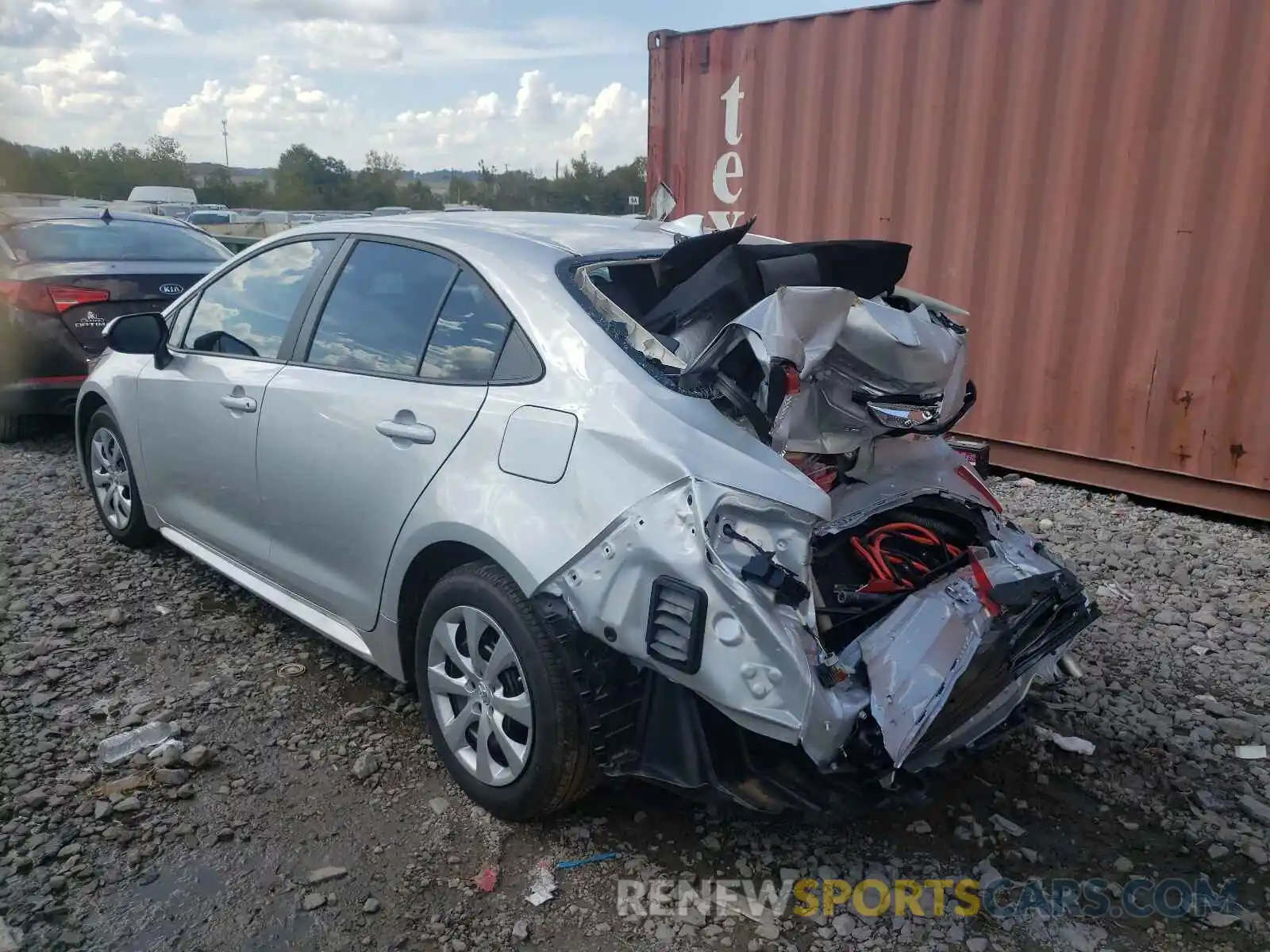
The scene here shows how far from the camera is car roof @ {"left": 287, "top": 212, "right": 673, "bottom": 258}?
293 cm

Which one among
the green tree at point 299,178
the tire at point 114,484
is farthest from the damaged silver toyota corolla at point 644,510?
the green tree at point 299,178

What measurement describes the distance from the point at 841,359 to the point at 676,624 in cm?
89

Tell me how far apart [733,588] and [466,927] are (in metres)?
1.07

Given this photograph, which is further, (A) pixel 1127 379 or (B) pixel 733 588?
(A) pixel 1127 379

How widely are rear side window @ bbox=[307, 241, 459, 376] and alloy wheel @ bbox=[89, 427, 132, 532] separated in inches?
70.4

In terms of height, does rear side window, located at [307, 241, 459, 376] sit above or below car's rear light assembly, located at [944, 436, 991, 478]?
above

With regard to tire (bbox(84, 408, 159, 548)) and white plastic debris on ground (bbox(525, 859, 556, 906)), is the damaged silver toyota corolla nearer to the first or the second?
white plastic debris on ground (bbox(525, 859, 556, 906))

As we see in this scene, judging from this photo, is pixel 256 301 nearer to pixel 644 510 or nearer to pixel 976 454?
pixel 644 510

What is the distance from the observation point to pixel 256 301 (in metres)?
3.66

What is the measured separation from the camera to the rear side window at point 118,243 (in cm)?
627

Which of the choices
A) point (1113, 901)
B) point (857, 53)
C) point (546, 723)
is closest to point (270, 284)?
point (546, 723)

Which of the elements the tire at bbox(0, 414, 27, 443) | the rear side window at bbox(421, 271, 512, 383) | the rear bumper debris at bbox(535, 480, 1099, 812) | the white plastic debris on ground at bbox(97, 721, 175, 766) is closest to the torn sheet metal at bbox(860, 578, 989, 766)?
the rear bumper debris at bbox(535, 480, 1099, 812)

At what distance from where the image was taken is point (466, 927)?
234 cm

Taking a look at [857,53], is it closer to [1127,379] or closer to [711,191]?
[711,191]
